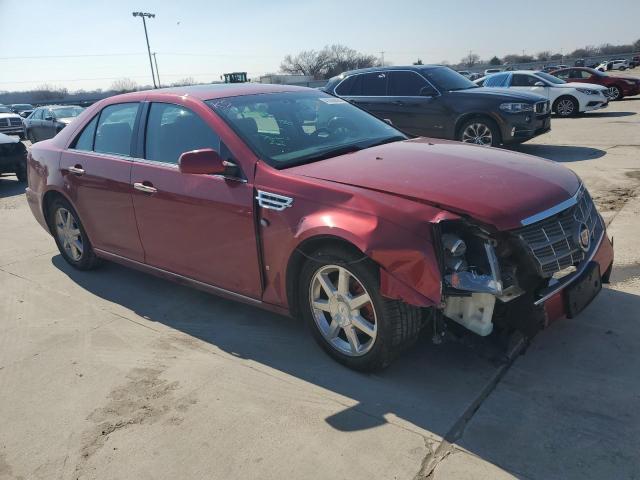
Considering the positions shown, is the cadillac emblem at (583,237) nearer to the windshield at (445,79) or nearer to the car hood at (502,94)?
the car hood at (502,94)

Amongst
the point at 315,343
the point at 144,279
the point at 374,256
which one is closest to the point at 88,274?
the point at 144,279

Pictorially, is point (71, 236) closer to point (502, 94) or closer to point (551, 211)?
point (551, 211)

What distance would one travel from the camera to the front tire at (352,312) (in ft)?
9.61

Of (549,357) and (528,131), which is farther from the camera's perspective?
(528,131)

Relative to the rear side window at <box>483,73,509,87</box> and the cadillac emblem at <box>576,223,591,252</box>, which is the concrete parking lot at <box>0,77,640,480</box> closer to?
the cadillac emblem at <box>576,223,591,252</box>

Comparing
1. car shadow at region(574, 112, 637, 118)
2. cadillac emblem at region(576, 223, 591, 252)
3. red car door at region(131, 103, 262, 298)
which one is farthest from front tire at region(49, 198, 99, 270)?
car shadow at region(574, 112, 637, 118)

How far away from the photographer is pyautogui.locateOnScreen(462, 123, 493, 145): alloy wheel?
9.58 metres

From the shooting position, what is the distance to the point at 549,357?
3.23 metres

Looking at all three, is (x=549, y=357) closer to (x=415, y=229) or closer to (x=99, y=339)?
(x=415, y=229)

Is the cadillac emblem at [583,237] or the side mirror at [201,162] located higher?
the side mirror at [201,162]

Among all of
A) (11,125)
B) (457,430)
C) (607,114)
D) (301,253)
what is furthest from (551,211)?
(11,125)

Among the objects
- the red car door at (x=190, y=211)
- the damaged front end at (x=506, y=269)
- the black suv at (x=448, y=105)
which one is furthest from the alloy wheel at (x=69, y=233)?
the black suv at (x=448, y=105)

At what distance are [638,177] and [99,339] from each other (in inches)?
284

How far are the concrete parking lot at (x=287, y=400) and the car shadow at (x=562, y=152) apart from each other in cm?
566
